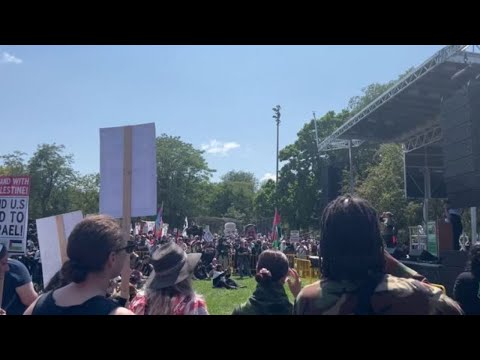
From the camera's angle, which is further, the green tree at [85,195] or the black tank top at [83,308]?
the green tree at [85,195]

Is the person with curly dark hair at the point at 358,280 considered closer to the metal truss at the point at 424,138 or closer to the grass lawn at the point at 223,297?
the grass lawn at the point at 223,297

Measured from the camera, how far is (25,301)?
3.95 metres

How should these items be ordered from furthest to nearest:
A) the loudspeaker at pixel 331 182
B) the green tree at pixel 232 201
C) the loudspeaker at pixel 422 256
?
the green tree at pixel 232 201, the loudspeaker at pixel 331 182, the loudspeaker at pixel 422 256

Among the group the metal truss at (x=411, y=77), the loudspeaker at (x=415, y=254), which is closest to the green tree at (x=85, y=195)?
the metal truss at (x=411, y=77)

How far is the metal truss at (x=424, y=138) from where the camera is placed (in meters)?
18.5

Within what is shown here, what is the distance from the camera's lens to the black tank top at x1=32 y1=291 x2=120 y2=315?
198cm

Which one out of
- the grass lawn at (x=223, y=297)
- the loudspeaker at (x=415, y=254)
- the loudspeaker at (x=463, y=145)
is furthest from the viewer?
the loudspeaker at (x=415, y=254)

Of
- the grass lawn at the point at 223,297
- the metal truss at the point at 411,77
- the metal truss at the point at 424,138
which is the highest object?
the metal truss at the point at 411,77

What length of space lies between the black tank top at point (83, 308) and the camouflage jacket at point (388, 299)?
31.6 inches

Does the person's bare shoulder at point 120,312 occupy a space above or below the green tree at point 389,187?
below
